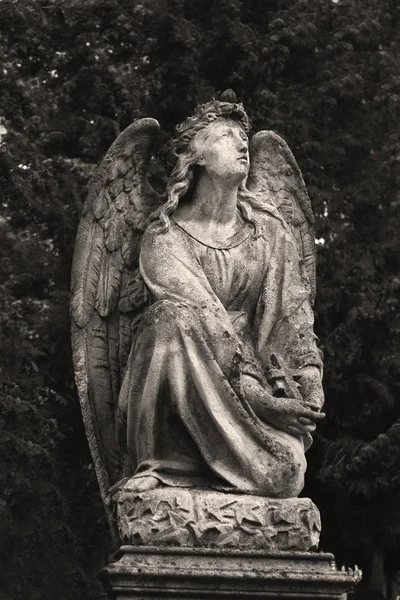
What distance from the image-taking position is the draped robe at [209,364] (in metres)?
8.95

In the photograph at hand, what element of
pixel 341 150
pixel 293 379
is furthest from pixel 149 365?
pixel 341 150

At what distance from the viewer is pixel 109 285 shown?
9.80 metres

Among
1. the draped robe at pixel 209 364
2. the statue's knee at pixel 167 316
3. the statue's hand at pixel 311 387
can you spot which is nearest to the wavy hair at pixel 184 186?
the draped robe at pixel 209 364

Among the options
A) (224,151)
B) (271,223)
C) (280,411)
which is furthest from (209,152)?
(280,411)

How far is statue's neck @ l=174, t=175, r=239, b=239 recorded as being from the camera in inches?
379

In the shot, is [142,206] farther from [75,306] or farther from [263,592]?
[263,592]

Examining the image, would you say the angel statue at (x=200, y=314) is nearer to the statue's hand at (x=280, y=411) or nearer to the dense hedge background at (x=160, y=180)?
the statue's hand at (x=280, y=411)

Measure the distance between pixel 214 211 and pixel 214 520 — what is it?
1.77 meters

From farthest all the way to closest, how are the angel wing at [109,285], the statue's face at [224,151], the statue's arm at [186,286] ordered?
1. the angel wing at [109,285]
2. the statue's face at [224,151]
3. the statue's arm at [186,286]

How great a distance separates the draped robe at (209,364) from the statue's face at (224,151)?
1.26 feet

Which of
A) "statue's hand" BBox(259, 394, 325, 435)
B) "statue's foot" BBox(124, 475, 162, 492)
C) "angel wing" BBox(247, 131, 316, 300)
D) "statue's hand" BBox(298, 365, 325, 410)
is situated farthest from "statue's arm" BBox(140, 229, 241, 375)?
"angel wing" BBox(247, 131, 316, 300)

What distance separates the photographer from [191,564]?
8586 mm

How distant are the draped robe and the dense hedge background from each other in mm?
4461

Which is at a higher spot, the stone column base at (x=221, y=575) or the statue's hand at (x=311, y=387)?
the statue's hand at (x=311, y=387)
